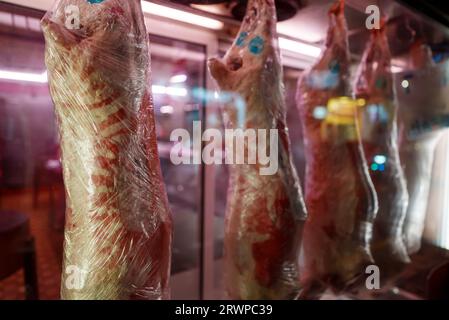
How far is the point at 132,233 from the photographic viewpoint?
648 mm

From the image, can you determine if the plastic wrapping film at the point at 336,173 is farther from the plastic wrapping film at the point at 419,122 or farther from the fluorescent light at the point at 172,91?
the fluorescent light at the point at 172,91

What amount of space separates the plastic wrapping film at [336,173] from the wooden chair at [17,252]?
1.24 meters

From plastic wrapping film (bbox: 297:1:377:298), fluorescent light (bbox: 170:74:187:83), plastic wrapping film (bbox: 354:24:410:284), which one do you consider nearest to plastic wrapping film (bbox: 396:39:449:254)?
plastic wrapping film (bbox: 354:24:410:284)

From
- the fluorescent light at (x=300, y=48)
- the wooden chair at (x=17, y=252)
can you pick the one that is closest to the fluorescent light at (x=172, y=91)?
the fluorescent light at (x=300, y=48)

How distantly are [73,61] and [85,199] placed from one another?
260 mm

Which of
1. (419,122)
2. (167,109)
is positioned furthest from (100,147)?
(419,122)

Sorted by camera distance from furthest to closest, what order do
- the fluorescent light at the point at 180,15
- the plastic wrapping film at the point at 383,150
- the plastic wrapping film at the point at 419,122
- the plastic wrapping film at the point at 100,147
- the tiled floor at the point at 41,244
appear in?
1. the tiled floor at the point at 41,244
2. the plastic wrapping film at the point at 419,122
3. the plastic wrapping film at the point at 383,150
4. the fluorescent light at the point at 180,15
5. the plastic wrapping film at the point at 100,147

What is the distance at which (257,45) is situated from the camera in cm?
86

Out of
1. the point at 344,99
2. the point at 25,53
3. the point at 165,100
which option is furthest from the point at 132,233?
the point at 25,53

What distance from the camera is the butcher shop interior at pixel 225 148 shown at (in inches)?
25.2

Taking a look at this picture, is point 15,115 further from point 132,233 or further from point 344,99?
point 344,99

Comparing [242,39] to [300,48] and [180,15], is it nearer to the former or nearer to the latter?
[180,15]

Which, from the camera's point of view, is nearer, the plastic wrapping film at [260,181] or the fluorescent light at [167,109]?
the plastic wrapping film at [260,181]

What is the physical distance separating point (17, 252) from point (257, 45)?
55.3 inches
